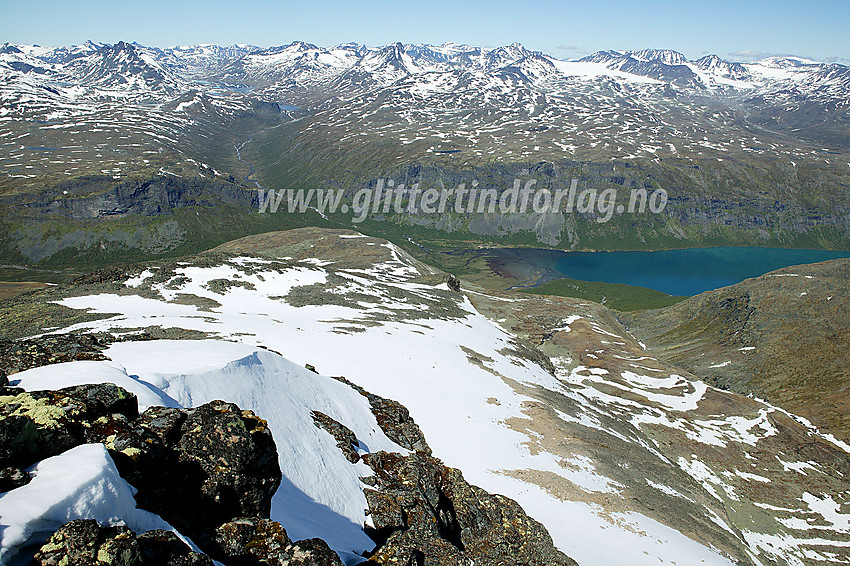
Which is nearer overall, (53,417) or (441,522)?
(53,417)

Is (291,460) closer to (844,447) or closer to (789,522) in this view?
(789,522)

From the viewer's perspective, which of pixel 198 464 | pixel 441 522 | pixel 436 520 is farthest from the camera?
pixel 441 522

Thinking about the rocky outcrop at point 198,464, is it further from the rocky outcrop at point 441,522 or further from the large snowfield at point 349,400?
the rocky outcrop at point 441,522

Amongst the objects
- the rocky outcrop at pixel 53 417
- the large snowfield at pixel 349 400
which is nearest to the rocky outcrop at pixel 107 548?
the large snowfield at pixel 349 400

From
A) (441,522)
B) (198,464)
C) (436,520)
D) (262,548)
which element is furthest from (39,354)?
(441,522)

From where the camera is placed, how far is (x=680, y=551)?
1219 inches

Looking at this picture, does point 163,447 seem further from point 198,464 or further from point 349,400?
point 349,400

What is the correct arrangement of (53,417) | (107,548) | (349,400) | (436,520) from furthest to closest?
(349,400)
(436,520)
(53,417)
(107,548)

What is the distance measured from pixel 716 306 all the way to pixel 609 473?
134 m

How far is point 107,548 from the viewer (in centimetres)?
862

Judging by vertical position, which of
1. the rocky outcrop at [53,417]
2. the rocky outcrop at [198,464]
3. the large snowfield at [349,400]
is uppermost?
the rocky outcrop at [53,417]

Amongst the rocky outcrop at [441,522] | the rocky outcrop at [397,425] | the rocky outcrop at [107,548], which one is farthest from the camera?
the rocky outcrop at [397,425]

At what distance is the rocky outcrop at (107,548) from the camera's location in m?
8.29

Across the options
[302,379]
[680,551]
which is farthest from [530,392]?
[302,379]
